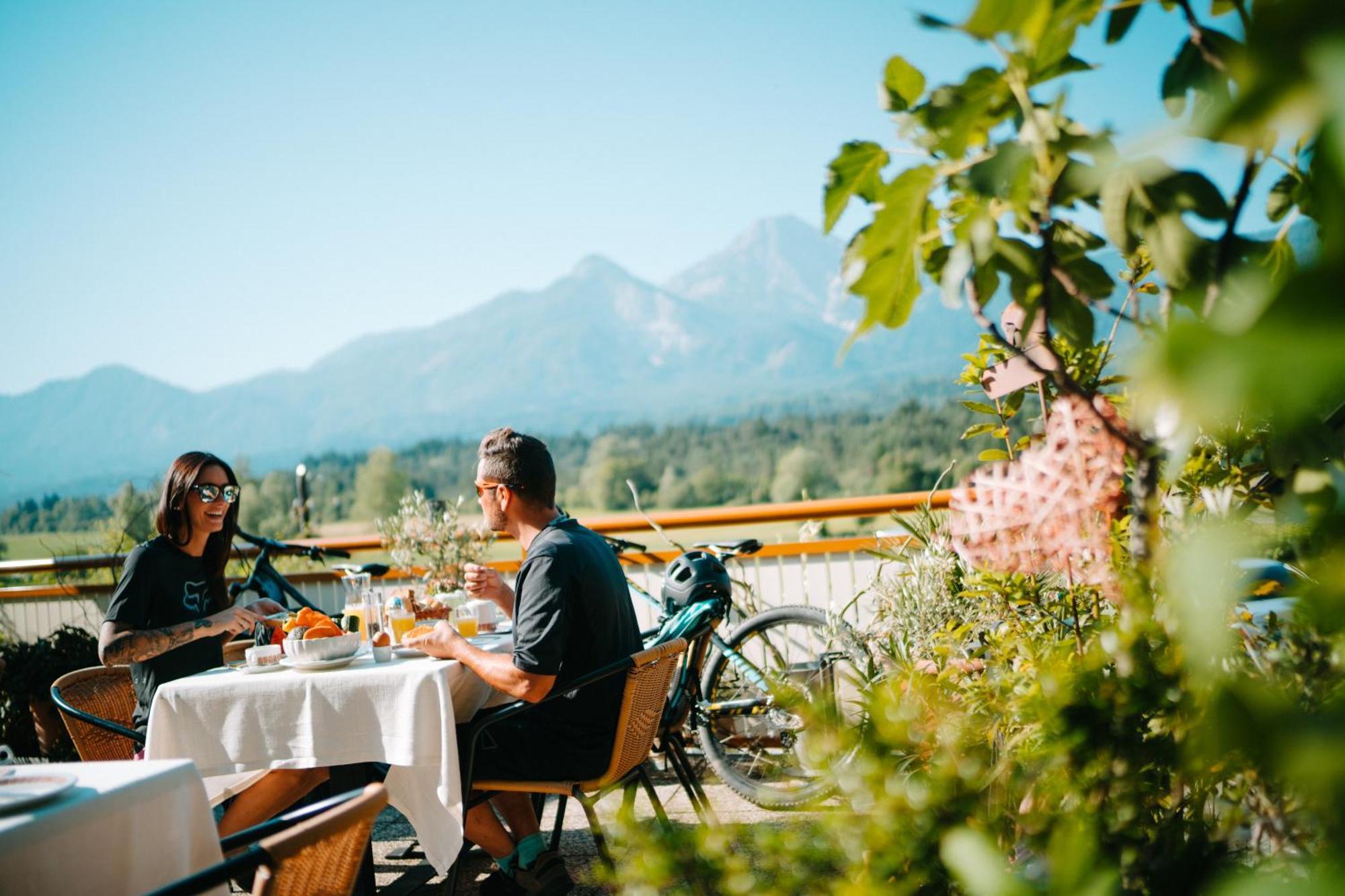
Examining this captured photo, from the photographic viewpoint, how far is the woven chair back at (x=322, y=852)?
1534 mm

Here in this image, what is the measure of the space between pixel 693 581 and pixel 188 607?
184 centimetres

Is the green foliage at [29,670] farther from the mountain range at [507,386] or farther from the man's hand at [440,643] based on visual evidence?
the mountain range at [507,386]

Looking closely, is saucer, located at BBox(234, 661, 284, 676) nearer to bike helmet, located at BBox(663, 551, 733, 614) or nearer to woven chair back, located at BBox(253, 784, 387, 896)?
woven chair back, located at BBox(253, 784, 387, 896)

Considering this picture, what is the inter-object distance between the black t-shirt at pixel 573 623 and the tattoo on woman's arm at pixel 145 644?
1173 mm

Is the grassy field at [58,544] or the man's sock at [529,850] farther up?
the grassy field at [58,544]

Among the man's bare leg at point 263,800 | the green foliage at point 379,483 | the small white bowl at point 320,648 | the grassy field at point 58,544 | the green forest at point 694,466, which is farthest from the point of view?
the green foliage at point 379,483

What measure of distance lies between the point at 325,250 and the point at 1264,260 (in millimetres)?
156784

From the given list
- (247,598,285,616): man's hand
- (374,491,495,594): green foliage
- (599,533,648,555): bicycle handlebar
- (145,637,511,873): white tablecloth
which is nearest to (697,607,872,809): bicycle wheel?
(599,533,648,555): bicycle handlebar

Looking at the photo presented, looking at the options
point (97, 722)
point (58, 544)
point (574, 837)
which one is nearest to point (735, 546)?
point (574, 837)

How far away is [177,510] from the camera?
11.0 ft

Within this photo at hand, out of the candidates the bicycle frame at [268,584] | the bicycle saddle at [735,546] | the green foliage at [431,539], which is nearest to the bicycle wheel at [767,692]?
the bicycle saddle at [735,546]

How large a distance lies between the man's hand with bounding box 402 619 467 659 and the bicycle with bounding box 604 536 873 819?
0.74 m

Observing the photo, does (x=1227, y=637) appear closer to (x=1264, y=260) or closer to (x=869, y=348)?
(x=1264, y=260)

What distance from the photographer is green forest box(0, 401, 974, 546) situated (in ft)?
117
